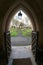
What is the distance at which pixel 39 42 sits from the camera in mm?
7805

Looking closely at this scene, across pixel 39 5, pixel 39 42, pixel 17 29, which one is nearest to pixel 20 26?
pixel 17 29

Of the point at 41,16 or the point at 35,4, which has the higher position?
the point at 35,4

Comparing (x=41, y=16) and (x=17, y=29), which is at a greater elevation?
(x=41, y=16)

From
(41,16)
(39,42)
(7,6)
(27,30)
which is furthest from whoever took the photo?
(27,30)

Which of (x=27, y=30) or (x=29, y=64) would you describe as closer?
(x=29, y=64)

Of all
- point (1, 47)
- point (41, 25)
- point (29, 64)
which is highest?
point (41, 25)

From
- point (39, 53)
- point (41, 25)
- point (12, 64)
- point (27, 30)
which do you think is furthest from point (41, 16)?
point (27, 30)

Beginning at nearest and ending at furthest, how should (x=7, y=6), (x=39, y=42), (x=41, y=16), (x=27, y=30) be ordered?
(x=7, y=6)
(x=41, y=16)
(x=39, y=42)
(x=27, y=30)

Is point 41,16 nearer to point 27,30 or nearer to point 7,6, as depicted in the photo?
point 7,6

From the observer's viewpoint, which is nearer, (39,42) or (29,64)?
(29,64)

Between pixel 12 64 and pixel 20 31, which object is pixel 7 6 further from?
pixel 20 31

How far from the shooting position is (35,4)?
6895 mm

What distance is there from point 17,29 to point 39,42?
8336mm

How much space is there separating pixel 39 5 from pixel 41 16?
28.5 inches
